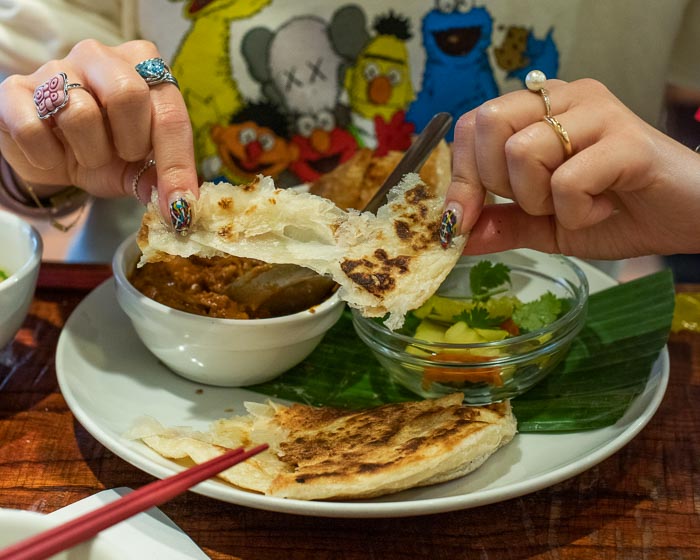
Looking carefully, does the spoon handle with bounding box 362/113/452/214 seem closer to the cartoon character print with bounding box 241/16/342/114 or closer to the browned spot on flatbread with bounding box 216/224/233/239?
the browned spot on flatbread with bounding box 216/224/233/239

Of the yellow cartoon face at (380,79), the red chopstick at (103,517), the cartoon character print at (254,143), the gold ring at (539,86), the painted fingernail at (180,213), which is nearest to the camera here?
the red chopstick at (103,517)

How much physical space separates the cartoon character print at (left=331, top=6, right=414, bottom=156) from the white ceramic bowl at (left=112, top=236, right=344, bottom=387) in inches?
57.0

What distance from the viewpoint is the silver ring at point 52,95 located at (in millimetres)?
1775

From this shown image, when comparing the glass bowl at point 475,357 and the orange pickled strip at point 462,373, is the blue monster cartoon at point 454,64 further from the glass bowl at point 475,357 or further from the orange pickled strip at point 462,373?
the orange pickled strip at point 462,373

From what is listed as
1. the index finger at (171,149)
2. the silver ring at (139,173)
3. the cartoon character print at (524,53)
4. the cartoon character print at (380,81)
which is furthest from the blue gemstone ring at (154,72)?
the cartoon character print at (524,53)

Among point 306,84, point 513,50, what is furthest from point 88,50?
point 513,50

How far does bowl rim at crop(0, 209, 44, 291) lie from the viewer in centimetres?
187

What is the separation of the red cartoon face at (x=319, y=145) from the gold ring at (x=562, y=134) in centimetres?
188

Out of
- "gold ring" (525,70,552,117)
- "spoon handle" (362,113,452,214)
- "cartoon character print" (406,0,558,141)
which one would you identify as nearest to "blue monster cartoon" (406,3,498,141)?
"cartoon character print" (406,0,558,141)

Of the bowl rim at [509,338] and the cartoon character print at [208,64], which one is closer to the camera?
the bowl rim at [509,338]

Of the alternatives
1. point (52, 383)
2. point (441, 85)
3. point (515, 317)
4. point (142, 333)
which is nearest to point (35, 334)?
point (52, 383)

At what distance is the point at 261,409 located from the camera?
→ 182 centimetres

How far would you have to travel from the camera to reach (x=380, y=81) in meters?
3.24

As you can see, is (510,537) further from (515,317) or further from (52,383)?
(52,383)
